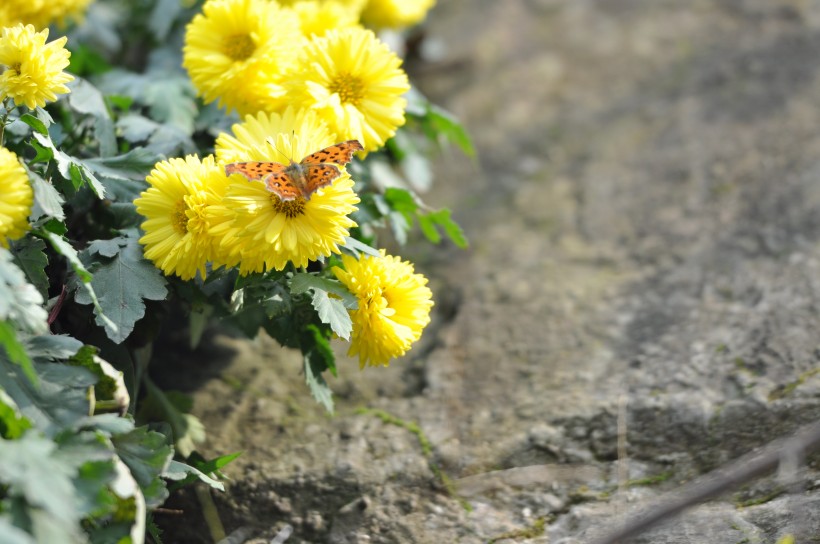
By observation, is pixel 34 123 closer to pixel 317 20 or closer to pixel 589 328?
pixel 317 20

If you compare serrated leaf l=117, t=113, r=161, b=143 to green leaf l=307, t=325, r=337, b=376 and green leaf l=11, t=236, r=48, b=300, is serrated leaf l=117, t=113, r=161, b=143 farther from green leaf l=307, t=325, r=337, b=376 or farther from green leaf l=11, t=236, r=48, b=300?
green leaf l=307, t=325, r=337, b=376

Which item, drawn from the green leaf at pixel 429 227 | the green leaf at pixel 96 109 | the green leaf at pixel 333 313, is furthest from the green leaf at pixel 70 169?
the green leaf at pixel 429 227

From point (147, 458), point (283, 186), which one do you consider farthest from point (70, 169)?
point (147, 458)

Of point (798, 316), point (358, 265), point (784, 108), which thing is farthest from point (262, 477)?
point (784, 108)

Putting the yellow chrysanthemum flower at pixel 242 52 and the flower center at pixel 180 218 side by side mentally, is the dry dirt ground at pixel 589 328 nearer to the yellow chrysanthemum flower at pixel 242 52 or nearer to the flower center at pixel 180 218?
the flower center at pixel 180 218

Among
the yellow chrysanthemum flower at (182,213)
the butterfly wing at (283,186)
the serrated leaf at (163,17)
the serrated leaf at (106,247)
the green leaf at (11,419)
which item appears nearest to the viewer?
the green leaf at (11,419)

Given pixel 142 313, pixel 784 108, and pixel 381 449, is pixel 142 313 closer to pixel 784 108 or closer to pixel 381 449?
pixel 381 449

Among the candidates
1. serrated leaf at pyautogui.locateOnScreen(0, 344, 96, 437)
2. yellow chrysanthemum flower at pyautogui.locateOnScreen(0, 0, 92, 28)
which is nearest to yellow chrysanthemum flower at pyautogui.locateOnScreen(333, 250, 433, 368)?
serrated leaf at pyautogui.locateOnScreen(0, 344, 96, 437)

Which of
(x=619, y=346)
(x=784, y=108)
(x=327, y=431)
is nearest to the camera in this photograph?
(x=327, y=431)
